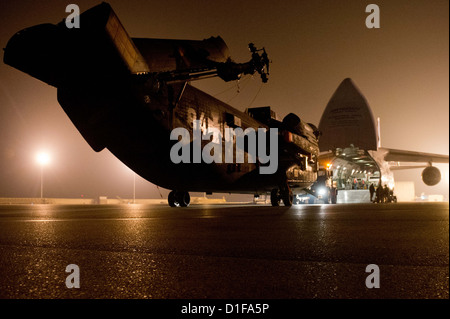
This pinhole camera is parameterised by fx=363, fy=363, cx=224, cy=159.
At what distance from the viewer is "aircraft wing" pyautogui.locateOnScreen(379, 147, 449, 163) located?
39562 millimetres

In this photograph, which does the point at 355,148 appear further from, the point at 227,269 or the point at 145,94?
the point at 227,269

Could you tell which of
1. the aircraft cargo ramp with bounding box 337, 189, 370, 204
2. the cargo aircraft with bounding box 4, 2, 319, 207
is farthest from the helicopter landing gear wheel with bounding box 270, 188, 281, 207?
the aircraft cargo ramp with bounding box 337, 189, 370, 204

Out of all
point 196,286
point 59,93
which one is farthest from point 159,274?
point 59,93

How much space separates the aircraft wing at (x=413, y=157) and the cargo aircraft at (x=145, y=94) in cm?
3155

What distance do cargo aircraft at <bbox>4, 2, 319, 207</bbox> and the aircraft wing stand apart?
31.6 m

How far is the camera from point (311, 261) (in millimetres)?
2488

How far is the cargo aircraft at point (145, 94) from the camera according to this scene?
9.24 metres

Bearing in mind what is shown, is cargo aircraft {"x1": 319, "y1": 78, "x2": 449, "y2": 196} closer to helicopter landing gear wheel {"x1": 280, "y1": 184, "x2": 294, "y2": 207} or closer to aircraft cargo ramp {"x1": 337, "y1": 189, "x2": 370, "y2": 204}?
aircraft cargo ramp {"x1": 337, "y1": 189, "x2": 370, "y2": 204}
